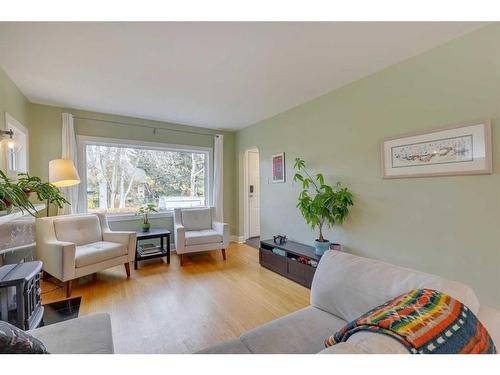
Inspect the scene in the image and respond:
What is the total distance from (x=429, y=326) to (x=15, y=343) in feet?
3.90

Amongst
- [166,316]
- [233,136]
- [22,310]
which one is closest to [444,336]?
[166,316]

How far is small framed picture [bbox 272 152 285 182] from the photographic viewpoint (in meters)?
3.63

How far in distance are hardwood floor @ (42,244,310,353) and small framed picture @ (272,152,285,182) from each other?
1.40 meters

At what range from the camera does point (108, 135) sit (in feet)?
11.9

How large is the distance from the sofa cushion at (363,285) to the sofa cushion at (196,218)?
2735 mm

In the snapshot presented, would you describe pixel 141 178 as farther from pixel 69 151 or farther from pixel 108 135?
pixel 69 151

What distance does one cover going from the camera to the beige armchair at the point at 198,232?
3.35 m

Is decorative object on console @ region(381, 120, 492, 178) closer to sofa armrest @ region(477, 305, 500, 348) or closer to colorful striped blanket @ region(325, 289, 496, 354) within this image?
sofa armrest @ region(477, 305, 500, 348)

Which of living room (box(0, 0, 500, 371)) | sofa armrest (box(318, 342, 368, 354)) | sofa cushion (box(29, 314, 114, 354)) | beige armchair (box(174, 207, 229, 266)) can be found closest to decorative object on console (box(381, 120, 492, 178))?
living room (box(0, 0, 500, 371))

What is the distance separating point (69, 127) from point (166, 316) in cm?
302

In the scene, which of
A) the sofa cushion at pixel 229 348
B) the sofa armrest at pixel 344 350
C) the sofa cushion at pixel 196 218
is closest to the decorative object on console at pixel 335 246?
the sofa cushion at pixel 229 348

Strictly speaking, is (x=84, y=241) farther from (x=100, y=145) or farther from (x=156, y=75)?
(x=156, y=75)

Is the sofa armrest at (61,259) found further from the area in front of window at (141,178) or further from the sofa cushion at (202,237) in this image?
the sofa cushion at (202,237)

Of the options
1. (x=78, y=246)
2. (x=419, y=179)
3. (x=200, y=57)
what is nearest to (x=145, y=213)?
(x=78, y=246)
